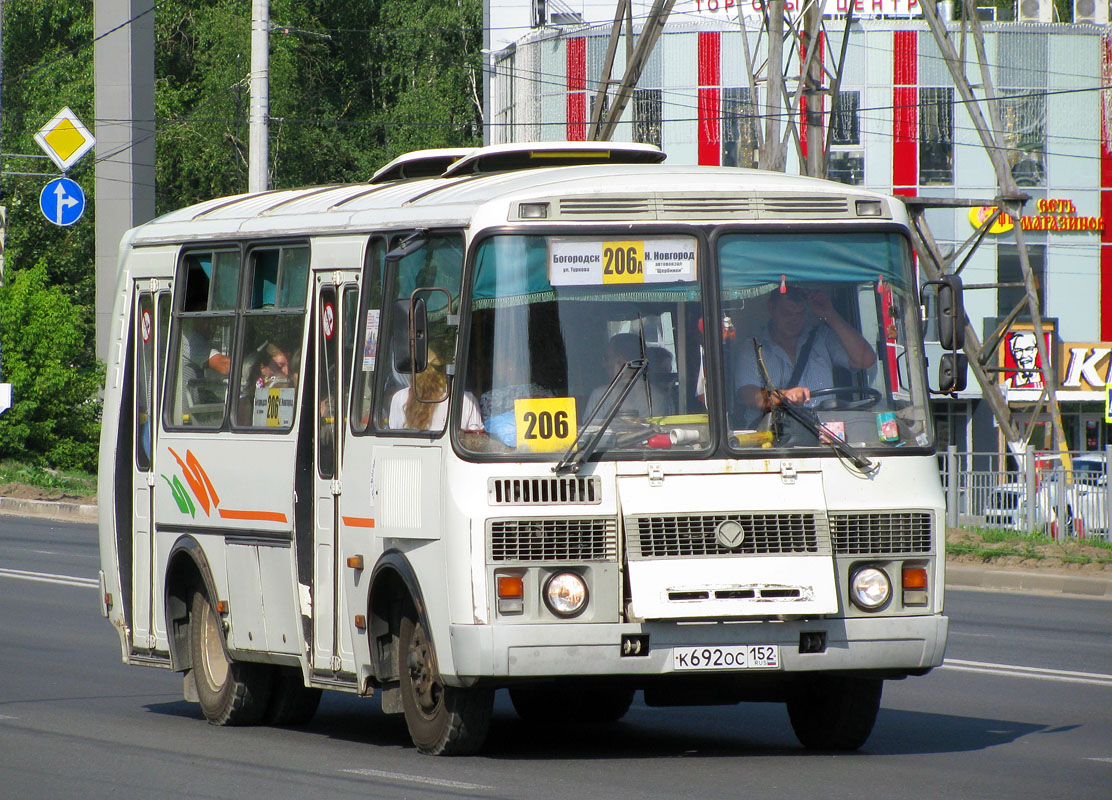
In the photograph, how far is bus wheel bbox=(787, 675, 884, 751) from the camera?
8766mm

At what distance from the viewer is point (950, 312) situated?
8.53 metres

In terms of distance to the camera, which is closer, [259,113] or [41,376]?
[259,113]

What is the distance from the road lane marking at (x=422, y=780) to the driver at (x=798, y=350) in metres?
2.04

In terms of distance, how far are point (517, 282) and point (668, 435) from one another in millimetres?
929

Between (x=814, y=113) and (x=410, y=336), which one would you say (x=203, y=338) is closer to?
(x=410, y=336)

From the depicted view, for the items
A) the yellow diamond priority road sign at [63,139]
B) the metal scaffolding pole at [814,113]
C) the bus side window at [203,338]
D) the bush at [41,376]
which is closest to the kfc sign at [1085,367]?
the metal scaffolding pole at [814,113]

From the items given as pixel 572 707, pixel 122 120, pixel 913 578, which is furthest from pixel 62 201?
pixel 913 578

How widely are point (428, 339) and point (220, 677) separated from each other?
2.90 metres

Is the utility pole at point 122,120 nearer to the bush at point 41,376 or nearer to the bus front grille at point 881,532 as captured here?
the bush at point 41,376

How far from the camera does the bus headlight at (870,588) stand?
8.09m

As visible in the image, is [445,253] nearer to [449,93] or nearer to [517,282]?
[517,282]

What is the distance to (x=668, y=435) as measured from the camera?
8.06 m

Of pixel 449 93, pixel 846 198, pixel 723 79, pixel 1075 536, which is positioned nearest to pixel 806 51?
pixel 1075 536

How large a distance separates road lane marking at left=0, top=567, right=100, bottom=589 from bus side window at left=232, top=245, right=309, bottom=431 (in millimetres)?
9059
